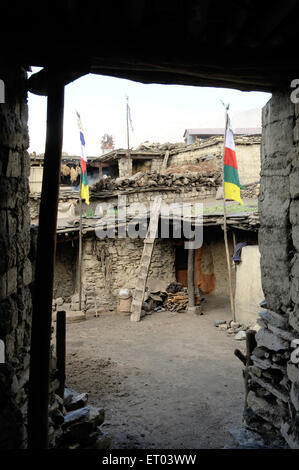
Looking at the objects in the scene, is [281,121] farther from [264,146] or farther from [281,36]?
[281,36]

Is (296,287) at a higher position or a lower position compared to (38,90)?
lower

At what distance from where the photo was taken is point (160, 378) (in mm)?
6535

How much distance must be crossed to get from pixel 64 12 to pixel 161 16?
69 cm

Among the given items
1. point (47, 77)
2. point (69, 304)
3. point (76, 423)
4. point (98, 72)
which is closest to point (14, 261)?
point (47, 77)

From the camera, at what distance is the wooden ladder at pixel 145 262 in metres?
10.8

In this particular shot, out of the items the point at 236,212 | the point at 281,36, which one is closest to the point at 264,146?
the point at 281,36

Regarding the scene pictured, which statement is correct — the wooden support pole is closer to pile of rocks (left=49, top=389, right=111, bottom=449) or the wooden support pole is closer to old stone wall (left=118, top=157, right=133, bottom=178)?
pile of rocks (left=49, top=389, right=111, bottom=449)

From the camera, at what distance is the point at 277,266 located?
3.64 m

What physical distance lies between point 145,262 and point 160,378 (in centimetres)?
490

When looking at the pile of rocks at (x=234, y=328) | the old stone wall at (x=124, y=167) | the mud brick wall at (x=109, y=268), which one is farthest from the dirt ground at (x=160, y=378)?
the old stone wall at (x=124, y=167)

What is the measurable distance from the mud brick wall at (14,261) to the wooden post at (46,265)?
168 millimetres

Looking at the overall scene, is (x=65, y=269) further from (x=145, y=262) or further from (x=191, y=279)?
(x=191, y=279)

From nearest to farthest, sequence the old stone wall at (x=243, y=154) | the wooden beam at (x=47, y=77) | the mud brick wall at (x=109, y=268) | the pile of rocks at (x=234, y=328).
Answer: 1. the wooden beam at (x=47, y=77)
2. the pile of rocks at (x=234, y=328)
3. the mud brick wall at (x=109, y=268)
4. the old stone wall at (x=243, y=154)

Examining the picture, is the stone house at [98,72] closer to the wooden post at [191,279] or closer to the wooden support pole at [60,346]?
the wooden support pole at [60,346]
